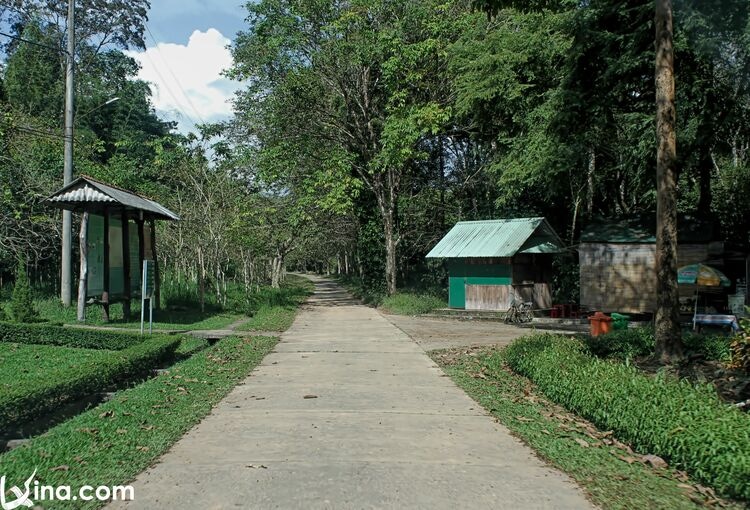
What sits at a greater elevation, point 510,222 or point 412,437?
point 510,222

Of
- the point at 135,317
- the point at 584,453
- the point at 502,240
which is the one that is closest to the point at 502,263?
the point at 502,240

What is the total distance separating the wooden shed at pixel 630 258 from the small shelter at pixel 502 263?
12.1 feet

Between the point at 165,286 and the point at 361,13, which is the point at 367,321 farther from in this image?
the point at 361,13

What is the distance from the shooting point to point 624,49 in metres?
16.6

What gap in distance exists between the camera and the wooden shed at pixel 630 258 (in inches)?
794

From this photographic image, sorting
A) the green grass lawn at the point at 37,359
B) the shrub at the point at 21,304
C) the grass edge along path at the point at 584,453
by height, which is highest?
the shrub at the point at 21,304

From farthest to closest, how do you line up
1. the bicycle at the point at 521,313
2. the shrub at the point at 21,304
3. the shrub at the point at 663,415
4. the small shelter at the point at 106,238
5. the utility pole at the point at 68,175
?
1. the bicycle at the point at 521,313
2. the utility pole at the point at 68,175
3. the small shelter at the point at 106,238
4. the shrub at the point at 21,304
5. the shrub at the point at 663,415

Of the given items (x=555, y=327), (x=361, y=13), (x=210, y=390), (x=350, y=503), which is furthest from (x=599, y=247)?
(x=350, y=503)

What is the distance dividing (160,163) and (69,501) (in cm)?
2603

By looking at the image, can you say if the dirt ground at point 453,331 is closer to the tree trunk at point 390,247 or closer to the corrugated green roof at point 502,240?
the corrugated green roof at point 502,240

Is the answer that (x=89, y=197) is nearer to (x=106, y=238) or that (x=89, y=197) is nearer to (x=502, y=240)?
(x=106, y=238)

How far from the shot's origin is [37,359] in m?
12.3

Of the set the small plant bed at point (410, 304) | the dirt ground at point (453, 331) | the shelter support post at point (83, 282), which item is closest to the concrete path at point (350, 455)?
the dirt ground at point (453, 331)

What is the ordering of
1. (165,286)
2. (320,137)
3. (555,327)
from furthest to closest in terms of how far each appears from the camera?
1. (320,137)
2. (165,286)
3. (555,327)
